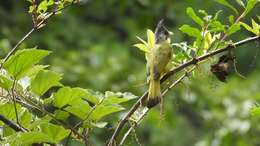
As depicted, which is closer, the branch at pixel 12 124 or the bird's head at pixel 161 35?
the branch at pixel 12 124

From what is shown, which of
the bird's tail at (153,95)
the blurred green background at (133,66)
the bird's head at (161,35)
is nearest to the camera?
the bird's tail at (153,95)

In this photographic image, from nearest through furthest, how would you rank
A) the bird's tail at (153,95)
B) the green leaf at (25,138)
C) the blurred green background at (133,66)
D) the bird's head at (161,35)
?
the green leaf at (25,138) < the bird's tail at (153,95) < the bird's head at (161,35) < the blurred green background at (133,66)

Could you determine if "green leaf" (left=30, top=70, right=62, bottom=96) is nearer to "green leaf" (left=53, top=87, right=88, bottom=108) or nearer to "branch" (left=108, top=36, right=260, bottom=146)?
"green leaf" (left=53, top=87, right=88, bottom=108)

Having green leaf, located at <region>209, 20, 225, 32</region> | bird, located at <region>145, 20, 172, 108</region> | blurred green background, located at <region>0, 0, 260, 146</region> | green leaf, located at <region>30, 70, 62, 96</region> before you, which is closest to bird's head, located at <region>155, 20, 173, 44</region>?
bird, located at <region>145, 20, 172, 108</region>

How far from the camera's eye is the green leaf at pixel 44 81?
1.26 m

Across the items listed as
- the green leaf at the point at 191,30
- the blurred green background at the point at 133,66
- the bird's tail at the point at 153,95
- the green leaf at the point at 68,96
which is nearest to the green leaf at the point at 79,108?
the green leaf at the point at 68,96

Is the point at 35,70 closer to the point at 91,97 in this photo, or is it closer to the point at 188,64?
the point at 91,97

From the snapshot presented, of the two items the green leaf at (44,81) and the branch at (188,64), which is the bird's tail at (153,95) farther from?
the green leaf at (44,81)

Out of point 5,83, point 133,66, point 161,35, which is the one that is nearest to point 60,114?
point 5,83

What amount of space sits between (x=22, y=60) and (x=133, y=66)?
3.80 metres

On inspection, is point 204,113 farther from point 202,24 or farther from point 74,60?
point 202,24

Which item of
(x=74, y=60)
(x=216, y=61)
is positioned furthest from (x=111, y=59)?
(x=216, y=61)

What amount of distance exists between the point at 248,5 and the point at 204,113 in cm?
369

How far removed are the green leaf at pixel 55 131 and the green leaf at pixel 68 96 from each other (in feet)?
0.13
